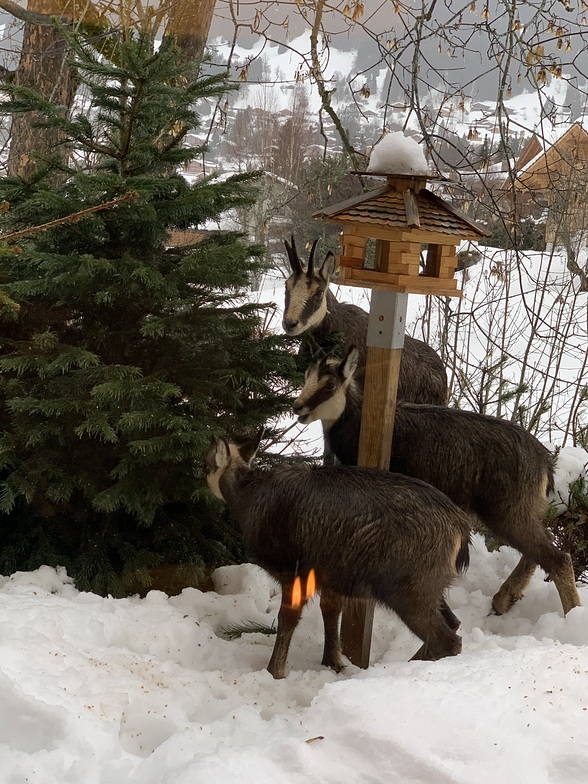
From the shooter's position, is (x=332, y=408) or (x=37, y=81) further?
(x=37, y=81)

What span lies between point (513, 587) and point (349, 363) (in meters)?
1.59

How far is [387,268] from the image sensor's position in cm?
375

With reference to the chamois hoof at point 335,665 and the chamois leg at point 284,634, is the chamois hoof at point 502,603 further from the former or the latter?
the chamois leg at point 284,634

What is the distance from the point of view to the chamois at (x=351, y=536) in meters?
3.31

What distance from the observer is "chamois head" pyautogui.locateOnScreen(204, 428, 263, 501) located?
369 cm

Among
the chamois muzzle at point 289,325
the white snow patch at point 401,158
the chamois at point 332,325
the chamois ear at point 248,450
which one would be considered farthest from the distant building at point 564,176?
the chamois ear at point 248,450

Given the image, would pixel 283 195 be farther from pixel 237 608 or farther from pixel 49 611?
pixel 49 611

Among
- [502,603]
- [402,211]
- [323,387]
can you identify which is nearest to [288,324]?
[323,387]

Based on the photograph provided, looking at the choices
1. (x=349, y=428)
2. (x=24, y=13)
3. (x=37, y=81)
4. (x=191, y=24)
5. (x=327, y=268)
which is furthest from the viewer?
(x=37, y=81)

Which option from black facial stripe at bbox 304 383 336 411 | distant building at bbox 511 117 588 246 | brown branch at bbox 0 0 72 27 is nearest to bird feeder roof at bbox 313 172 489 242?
black facial stripe at bbox 304 383 336 411

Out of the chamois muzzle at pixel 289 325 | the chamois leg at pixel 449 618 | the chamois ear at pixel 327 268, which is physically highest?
the chamois ear at pixel 327 268

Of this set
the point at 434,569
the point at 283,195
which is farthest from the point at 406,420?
the point at 283,195

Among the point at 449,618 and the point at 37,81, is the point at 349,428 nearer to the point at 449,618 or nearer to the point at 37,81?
the point at 449,618

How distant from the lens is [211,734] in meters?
2.79
